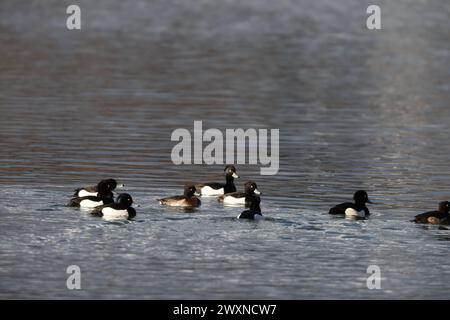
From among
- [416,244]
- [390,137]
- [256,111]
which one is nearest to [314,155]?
[390,137]

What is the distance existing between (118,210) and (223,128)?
11.9m

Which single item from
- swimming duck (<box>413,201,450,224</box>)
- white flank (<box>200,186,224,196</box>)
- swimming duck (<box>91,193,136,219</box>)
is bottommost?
swimming duck (<box>413,201,450,224</box>)

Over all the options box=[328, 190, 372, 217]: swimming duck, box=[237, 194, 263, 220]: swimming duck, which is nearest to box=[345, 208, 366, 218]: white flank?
box=[328, 190, 372, 217]: swimming duck

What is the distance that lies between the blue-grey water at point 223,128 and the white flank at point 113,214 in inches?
11.4

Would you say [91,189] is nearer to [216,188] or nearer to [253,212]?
[216,188]

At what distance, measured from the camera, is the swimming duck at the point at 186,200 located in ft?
76.7

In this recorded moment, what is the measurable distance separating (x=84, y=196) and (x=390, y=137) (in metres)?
12.6

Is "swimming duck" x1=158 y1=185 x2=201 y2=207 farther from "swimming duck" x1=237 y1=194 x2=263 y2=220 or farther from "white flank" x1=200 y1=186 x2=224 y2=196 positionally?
"swimming duck" x1=237 y1=194 x2=263 y2=220

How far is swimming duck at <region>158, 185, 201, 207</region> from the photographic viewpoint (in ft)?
76.7

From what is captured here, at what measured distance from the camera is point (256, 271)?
18375mm

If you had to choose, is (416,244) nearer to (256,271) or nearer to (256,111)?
(256,271)

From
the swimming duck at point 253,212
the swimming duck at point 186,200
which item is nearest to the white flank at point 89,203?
the swimming duck at point 186,200

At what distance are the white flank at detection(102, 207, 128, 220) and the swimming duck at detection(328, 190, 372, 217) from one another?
13.1ft
